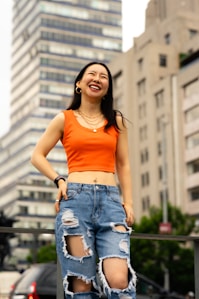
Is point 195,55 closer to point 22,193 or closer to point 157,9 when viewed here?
point 157,9

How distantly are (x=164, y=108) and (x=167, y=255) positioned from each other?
29.8m

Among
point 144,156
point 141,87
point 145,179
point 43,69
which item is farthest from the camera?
point 43,69

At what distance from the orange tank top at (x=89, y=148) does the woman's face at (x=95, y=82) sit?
0.23 m

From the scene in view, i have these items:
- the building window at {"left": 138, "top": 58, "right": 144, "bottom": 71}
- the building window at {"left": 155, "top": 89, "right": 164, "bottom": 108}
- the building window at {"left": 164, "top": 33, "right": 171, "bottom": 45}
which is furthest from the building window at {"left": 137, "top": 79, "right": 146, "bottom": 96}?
the building window at {"left": 164, "top": 33, "right": 171, "bottom": 45}

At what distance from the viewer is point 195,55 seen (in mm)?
69688

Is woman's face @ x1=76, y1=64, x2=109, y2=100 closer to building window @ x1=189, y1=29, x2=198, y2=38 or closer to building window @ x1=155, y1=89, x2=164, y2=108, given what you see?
building window @ x1=155, y1=89, x2=164, y2=108

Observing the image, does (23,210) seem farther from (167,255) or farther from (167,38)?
(167,255)

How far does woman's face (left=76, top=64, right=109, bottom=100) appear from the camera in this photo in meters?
3.90

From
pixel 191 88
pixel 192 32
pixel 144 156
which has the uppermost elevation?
pixel 192 32

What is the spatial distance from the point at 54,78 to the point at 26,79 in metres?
9.84

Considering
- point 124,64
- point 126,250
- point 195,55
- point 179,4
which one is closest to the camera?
point 126,250

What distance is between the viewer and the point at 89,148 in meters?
3.70

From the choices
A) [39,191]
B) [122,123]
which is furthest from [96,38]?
[122,123]

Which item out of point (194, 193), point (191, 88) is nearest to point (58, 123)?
point (194, 193)
